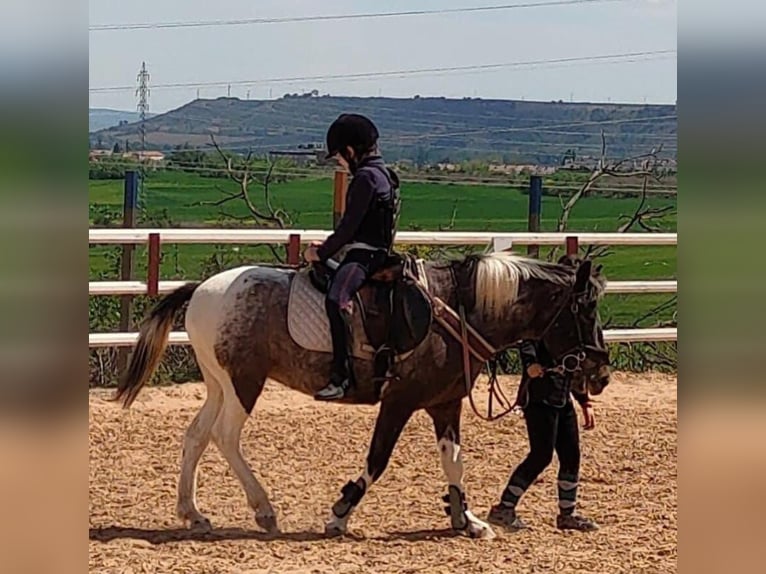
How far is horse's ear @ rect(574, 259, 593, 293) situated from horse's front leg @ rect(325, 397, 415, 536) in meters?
0.80

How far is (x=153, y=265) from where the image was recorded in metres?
6.88

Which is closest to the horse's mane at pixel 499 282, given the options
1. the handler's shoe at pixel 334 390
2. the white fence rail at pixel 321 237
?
the handler's shoe at pixel 334 390

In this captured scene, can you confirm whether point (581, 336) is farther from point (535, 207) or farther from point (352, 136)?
point (535, 207)

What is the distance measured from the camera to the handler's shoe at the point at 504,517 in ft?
14.6

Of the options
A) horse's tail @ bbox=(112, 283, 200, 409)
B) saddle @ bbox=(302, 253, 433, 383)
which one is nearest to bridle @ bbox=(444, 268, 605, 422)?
saddle @ bbox=(302, 253, 433, 383)

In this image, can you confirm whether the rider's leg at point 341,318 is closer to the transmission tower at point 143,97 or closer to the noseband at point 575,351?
the noseband at point 575,351

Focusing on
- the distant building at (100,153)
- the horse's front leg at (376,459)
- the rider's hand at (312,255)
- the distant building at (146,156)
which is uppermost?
the distant building at (146,156)

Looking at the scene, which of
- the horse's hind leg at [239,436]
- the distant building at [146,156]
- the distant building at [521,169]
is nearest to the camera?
the horse's hind leg at [239,436]

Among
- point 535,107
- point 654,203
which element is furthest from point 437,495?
point 535,107

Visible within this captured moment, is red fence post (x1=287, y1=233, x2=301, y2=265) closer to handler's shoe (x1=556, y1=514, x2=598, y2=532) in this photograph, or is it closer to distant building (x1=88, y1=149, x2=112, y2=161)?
distant building (x1=88, y1=149, x2=112, y2=161)

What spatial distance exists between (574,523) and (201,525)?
143cm

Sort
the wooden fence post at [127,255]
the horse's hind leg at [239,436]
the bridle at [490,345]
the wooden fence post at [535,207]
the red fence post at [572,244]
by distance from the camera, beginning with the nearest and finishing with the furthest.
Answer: the horse's hind leg at [239,436] < the bridle at [490,345] < the wooden fence post at [127,255] < the red fence post at [572,244] < the wooden fence post at [535,207]

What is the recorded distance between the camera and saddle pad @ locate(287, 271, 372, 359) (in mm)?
4277
